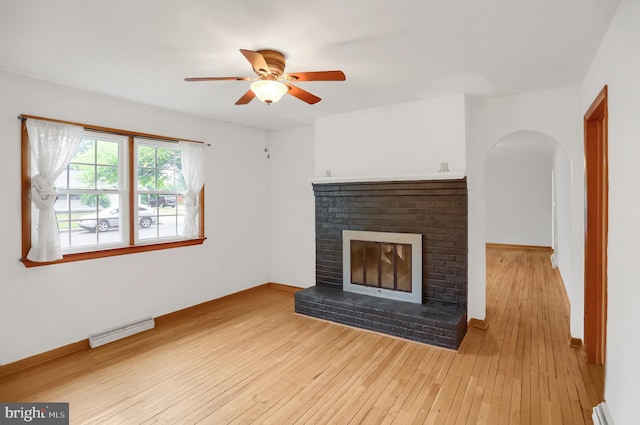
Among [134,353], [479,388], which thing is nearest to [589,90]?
[479,388]

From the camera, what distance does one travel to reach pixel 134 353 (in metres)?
3.27

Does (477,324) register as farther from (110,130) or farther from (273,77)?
(110,130)

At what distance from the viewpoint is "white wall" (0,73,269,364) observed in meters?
2.94

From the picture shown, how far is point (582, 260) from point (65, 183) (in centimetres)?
502

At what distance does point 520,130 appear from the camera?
3592 mm

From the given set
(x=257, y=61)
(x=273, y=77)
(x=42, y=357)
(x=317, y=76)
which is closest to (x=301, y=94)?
(x=273, y=77)

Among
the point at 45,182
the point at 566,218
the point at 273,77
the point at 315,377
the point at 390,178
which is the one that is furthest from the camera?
the point at 566,218

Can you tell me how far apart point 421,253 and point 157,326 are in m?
3.18

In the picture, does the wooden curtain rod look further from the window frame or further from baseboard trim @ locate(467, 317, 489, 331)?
baseboard trim @ locate(467, 317, 489, 331)

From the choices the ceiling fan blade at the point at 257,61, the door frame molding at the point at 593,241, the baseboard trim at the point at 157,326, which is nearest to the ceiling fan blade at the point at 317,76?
the ceiling fan blade at the point at 257,61

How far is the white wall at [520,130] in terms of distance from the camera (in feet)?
10.7

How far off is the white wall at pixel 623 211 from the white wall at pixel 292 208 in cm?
352

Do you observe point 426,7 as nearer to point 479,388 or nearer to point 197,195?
point 479,388

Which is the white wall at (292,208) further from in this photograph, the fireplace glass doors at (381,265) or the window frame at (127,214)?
the window frame at (127,214)
